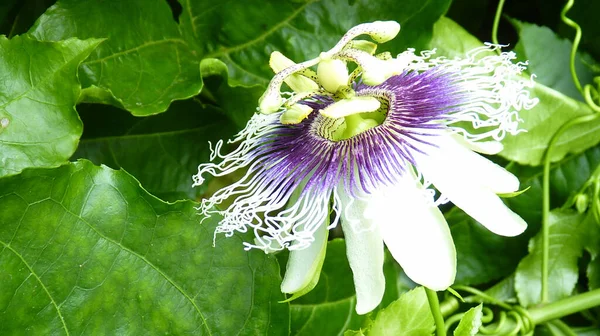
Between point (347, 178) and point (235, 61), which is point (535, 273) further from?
point (235, 61)

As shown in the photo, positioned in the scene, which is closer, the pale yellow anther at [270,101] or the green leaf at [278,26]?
the pale yellow anther at [270,101]

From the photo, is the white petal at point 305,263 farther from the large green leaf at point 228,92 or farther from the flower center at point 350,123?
the large green leaf at point 228,92

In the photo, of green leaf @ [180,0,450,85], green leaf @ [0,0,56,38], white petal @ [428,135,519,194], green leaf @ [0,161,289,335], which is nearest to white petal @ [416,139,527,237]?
white petal @ [428,135,519,194]

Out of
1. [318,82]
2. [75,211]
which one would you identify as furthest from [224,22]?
[75,211]

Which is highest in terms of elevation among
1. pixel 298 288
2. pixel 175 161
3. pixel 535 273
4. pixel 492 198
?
pixel 492 198

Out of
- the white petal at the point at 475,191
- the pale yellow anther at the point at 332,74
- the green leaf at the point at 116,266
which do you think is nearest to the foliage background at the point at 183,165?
the green leaf at the point at 116,266
